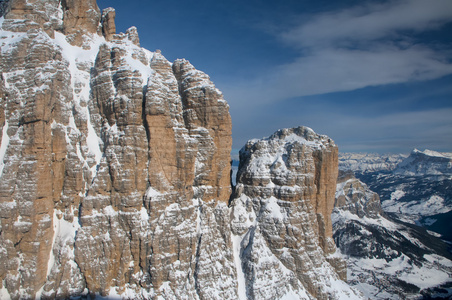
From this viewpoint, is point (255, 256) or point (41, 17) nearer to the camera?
point (41, 17)

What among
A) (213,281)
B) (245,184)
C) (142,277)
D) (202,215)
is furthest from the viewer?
(245,184)

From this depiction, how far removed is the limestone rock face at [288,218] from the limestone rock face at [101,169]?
5.07m

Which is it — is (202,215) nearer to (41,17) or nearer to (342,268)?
(342,268)

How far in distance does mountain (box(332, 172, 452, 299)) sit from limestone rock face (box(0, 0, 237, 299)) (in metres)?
87.8

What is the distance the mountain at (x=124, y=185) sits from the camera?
128ft

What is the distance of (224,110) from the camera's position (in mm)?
52531

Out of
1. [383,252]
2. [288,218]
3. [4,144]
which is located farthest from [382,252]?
[4,144]

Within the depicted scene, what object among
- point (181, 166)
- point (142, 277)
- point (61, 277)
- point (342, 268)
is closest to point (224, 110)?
point (181, 166)

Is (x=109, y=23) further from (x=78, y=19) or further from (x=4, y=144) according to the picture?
(x=4, y=144)

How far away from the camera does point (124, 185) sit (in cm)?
4312

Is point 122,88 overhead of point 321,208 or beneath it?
overhead

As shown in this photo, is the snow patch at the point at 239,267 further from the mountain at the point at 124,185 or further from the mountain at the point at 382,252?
the mountain at the point at 382,252

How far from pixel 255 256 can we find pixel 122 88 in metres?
36.1

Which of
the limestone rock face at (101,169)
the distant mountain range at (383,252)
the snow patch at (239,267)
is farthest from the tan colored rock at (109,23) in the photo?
the distant mountain range at (383,252)
